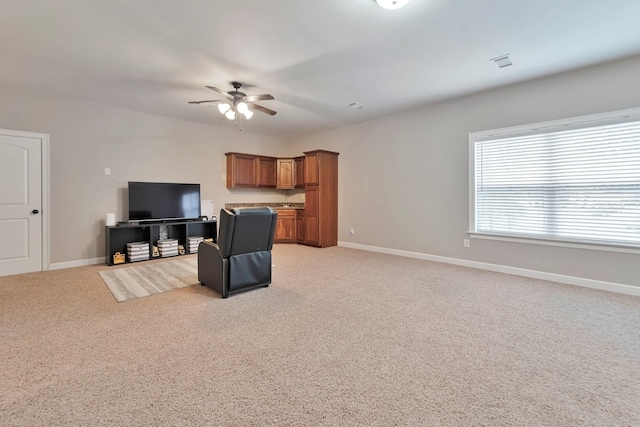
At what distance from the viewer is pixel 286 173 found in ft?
24.0

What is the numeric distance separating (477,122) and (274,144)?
4.89 meters

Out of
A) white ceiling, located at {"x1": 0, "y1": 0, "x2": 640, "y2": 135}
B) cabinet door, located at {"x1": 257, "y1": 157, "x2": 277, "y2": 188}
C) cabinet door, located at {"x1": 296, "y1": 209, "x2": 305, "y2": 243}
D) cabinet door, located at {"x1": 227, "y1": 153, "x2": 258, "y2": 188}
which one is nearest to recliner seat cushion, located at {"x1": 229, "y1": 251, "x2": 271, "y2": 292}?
white ceiling, located at {"x1": 0, "y1": 0, "x2": 640, "y2": 135}

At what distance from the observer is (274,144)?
25.2 ft

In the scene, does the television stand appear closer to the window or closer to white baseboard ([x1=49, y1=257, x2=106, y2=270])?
white baseboard ([x1=49, y1=257, x2=106, y2=270])

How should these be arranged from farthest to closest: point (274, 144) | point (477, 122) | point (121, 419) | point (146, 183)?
point (274, 144)
point (146, 183)
point (477, 122)
point (121, 419)

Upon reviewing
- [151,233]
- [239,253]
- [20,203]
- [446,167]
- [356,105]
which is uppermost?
[356,105]

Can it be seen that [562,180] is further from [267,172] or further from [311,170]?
[267,172]

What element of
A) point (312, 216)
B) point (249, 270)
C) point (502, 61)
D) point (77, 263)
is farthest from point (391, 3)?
point (77, 263)

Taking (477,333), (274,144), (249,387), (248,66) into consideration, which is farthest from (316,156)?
(249,387)

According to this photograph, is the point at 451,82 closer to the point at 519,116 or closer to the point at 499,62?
the point at 499,62

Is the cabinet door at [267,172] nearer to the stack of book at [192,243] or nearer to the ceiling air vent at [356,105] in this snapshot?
the stack of book at [192,243]

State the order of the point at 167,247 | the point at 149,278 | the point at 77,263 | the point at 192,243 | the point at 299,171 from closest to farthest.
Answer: the point at 149,278 → the point at 77,263 → the point at 167,247 → the point at 192,243 → the point at 299,171

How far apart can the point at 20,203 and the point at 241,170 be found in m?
3.70

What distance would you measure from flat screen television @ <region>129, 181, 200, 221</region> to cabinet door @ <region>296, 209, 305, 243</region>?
7.46 feet
